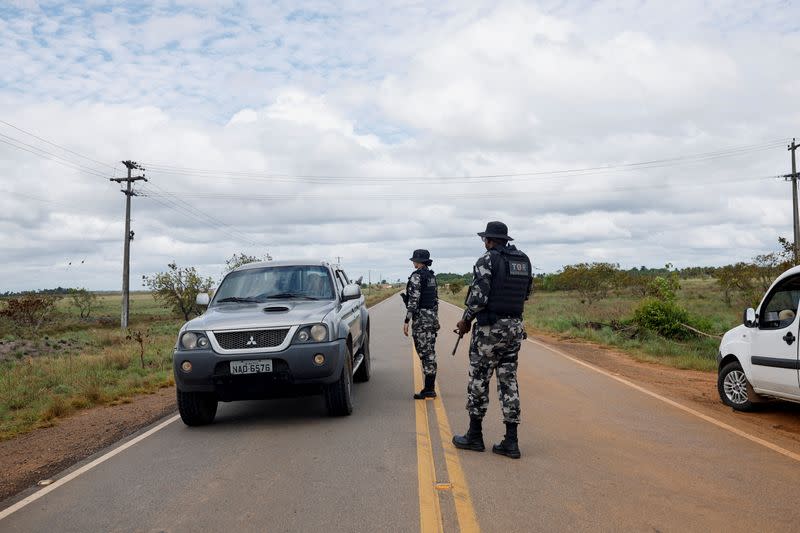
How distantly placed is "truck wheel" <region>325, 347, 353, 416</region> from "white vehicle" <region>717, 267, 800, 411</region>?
4794mm

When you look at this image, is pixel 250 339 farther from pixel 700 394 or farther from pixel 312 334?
pixel 700 394

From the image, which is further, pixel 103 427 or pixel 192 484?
pixel 103 427

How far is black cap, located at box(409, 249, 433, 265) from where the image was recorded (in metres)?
9.14

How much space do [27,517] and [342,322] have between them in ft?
13.1

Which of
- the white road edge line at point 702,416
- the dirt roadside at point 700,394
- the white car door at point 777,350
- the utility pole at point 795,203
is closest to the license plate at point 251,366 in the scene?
the white road edge line at point 702,416

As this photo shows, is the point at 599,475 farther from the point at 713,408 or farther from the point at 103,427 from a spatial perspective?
the point at 103,427

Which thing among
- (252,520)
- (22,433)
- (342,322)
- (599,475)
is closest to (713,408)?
(599,475)

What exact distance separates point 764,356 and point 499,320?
3.72m

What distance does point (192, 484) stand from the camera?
5395mm

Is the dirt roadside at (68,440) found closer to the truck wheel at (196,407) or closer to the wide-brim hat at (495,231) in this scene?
the truck wheel at (196,407)

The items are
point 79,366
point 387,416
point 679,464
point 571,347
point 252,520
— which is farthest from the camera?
point 571,347

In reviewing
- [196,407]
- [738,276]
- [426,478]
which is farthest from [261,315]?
[738,276]

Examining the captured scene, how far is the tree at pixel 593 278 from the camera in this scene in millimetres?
47000

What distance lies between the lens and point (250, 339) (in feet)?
23.8
